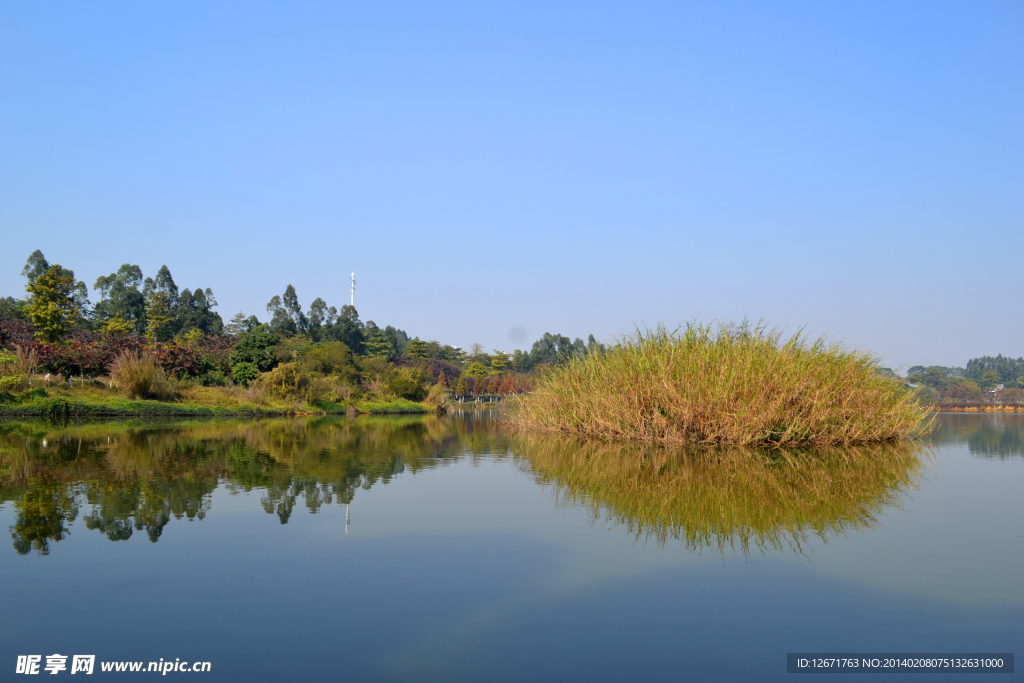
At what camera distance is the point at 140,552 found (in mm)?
4676

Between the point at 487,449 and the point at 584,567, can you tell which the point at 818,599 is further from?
the point at 487,449

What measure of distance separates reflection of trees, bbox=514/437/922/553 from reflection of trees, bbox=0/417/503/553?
2529mm

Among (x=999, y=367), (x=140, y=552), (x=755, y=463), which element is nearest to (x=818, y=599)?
(x=140, y=552)

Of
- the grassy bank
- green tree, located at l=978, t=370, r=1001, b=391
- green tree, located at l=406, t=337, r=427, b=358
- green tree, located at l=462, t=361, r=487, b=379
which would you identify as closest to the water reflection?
the grassy bank

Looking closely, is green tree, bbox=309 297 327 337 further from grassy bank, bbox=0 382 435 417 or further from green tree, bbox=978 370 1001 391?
green tree, bbox=978 370 1001 391

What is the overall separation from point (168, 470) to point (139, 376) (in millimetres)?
19592

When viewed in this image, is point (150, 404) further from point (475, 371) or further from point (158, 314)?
point (475, 371)

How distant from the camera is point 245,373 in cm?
3319

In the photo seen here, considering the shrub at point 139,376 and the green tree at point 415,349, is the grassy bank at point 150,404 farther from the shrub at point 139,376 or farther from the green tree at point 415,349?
the green tree at point 415,349

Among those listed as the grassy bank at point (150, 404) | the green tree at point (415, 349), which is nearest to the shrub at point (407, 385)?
the grassy bank at point (150, 404)

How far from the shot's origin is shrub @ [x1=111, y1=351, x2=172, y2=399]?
26.0 meters

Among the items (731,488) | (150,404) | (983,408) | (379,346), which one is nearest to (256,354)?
(150,404)

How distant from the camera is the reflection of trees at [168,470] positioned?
598 cm

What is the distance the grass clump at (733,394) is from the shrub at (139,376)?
18465mm
